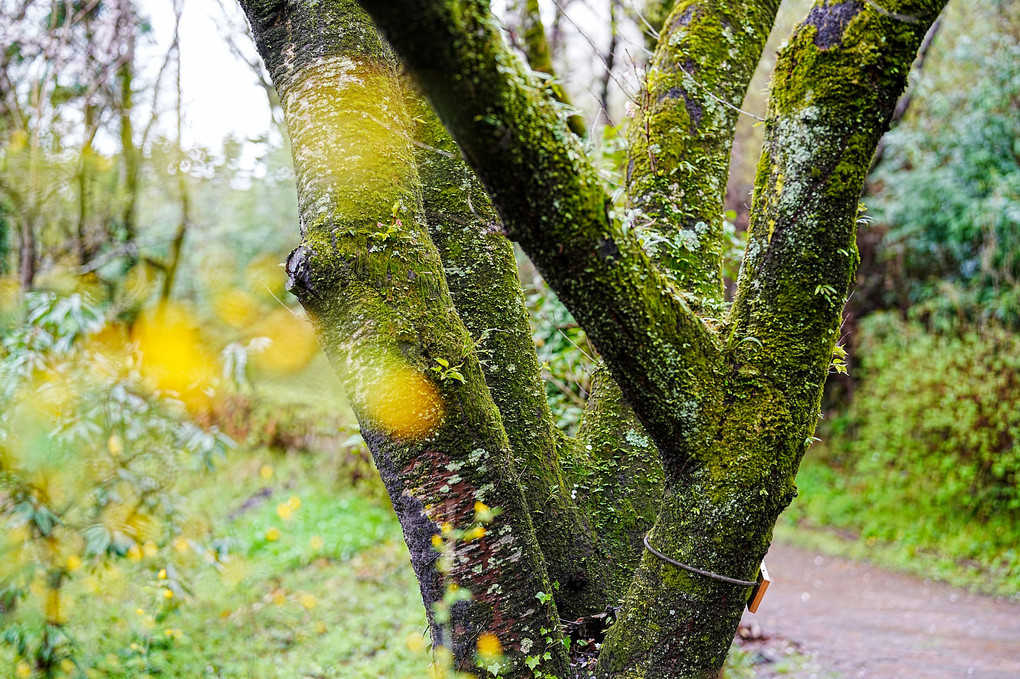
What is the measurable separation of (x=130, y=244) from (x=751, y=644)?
730 centimetres

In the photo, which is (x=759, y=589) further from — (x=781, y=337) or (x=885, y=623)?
(x=885, y=623)

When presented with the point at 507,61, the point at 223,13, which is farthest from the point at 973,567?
the point at 223,13

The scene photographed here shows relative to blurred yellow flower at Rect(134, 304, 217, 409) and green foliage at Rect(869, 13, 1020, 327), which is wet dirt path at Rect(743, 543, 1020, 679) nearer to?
green foliage at Rect(869, 13, 1020, 327)

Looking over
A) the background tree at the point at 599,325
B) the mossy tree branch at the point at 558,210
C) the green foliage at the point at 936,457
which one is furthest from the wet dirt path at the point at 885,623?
the mossy tree branch at the point at 558,210

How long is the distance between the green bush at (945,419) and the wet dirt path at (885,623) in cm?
110

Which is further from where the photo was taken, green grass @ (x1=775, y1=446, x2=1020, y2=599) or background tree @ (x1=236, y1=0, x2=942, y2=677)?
green grass @ (x1=775, y1=446, x2=1020, y2=599)

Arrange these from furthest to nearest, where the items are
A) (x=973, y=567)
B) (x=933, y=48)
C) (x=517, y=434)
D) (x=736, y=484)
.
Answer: (x=933, y=48) < (x=973, y=567) < (x=517, y=434) < (x=736, y=484)

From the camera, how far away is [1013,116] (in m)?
7.48

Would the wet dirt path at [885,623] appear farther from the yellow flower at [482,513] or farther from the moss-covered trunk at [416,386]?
the yellow flower at [482,513]

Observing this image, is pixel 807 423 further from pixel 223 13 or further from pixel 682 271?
pixel 223 13

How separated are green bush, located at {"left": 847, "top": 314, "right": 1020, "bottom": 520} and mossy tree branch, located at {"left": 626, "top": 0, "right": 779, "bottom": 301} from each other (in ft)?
17.9

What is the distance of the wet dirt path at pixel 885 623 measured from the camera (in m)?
4.30

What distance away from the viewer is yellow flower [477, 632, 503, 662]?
1.89 meters

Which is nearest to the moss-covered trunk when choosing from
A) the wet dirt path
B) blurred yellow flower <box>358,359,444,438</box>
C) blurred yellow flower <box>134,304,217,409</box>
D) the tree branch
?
blurred yellow flower <box>358,359,444,438</box>
